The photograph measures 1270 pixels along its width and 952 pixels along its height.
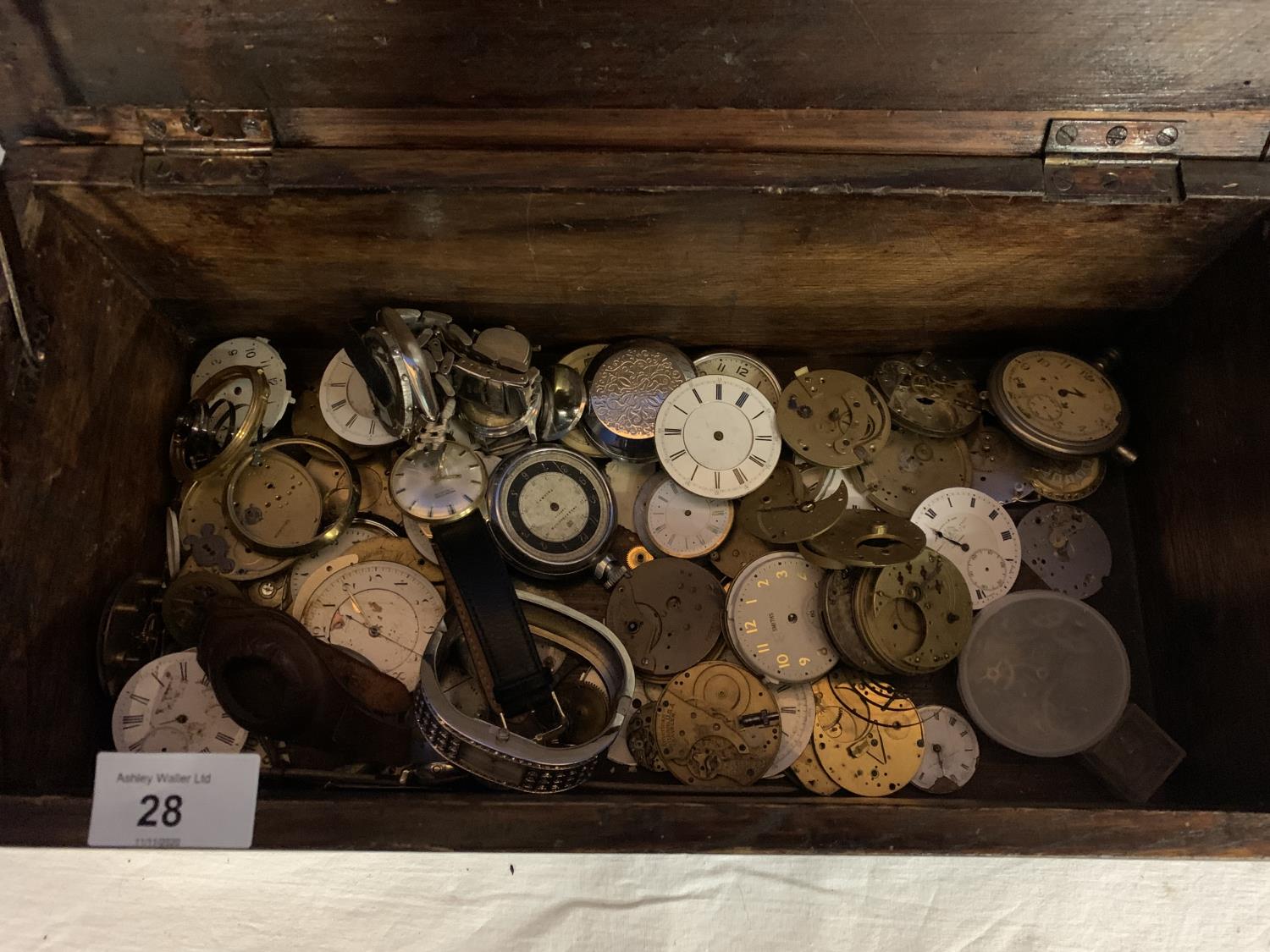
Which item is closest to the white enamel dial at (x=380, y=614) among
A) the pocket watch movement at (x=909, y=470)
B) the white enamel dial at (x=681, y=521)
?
the white enamel dial at (x=681, y=521)

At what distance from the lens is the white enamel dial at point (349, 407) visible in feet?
5.15

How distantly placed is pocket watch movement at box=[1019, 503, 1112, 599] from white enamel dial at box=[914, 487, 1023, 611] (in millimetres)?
36

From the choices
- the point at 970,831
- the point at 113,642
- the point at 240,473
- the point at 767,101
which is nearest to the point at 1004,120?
the point at 767,101

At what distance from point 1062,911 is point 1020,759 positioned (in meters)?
0.30

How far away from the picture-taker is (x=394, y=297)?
5.23ft

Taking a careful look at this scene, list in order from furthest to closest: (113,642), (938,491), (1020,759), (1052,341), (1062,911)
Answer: (1052,341)
(938,491)
(1020,759)
(113,642)
(1062,911)

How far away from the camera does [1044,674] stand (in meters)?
1.51

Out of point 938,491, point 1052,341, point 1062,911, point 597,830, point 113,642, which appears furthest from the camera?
point 1052,341

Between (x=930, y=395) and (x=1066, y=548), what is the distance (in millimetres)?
371

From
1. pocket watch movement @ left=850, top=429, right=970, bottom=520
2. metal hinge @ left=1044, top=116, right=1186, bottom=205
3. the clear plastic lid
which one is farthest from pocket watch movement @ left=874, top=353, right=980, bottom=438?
metal hinge @ left=1044, top=116, right=1186, bottom=205

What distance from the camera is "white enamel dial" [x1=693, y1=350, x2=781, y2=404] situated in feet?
5.65

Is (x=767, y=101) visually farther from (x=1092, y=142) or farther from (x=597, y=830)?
(x=597, y=830)

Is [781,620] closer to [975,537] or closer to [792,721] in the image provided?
[792,721]

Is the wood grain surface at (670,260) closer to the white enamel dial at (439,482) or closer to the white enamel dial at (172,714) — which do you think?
the white enamel dial at (439,482)
